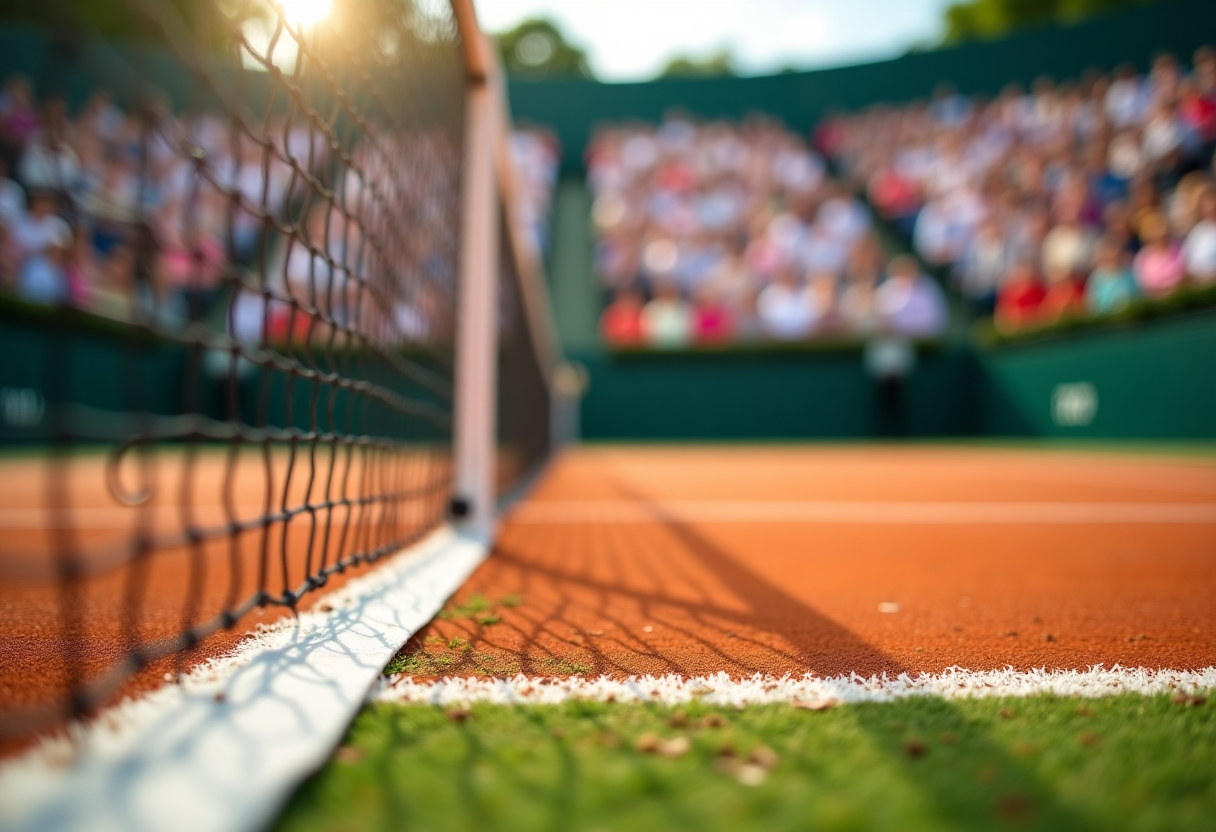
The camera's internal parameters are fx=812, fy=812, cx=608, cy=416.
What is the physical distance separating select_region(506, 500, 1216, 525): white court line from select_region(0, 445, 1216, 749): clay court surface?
2 centimetres

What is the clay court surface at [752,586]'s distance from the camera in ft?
4.11

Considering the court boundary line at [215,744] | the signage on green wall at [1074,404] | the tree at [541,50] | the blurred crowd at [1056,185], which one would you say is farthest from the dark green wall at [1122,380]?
the tree at [541,50]

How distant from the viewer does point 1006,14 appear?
69.9ft

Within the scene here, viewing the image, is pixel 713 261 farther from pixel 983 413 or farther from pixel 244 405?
pixel 244 405

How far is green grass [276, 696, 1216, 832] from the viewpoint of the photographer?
72 cm

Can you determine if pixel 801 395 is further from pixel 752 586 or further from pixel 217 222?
pixel 752 586

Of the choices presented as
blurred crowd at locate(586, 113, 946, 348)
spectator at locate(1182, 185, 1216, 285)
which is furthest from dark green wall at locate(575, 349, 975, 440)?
spectator at locate(1182, 185, 1216, 285)

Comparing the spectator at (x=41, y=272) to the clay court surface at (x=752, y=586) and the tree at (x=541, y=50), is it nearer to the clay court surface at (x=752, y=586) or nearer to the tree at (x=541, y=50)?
the clay court surface at (x=752, y=586)

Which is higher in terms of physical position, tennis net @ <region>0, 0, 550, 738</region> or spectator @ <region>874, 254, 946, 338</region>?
spectator @ <region>874, 254, 946, 338</region>

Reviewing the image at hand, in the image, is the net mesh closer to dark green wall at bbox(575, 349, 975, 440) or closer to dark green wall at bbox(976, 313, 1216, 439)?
dark green wall at bbox(575, 349, 975, 440)

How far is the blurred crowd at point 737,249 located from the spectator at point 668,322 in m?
0.02

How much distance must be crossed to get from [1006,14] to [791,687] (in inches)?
990

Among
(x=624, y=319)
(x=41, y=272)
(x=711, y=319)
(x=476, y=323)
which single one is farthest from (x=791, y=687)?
(x=624, y=319)

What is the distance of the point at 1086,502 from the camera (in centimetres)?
367
